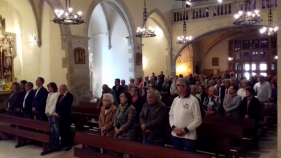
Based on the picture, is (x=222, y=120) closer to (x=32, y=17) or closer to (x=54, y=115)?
(x=54, y=115)

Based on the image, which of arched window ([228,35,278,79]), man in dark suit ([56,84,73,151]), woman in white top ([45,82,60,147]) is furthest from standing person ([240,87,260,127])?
arched window ([228,35,278,79])

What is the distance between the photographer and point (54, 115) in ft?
16.5

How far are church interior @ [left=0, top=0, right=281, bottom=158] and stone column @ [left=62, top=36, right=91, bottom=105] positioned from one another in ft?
0.11

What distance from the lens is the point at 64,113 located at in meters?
4.98

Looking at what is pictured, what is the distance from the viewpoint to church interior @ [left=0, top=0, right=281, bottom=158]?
4277 millimetres

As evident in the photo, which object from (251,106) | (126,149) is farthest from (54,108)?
(251,106)

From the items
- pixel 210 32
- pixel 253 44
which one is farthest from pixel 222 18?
pixel 253 44

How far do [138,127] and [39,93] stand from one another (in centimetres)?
232

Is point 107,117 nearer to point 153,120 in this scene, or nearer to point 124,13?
point 153,120

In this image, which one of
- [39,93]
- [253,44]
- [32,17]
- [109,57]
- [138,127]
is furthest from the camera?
[253,44]

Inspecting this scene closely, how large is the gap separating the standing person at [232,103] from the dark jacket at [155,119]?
200cm

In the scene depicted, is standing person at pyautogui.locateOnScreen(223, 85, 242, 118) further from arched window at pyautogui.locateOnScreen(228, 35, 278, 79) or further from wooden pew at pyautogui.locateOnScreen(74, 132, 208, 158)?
arched window at pyautogui.locateOnScreen(228, 35, 278, 79)

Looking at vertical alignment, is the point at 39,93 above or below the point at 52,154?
above

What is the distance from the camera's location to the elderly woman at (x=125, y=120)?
12.2 ft
